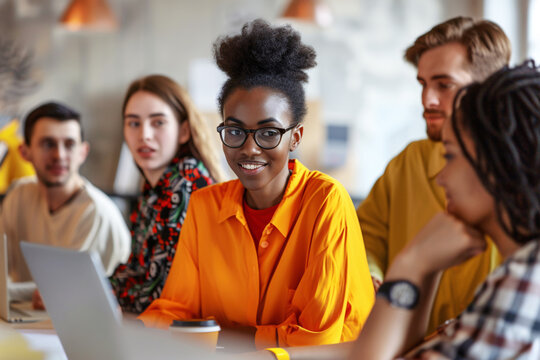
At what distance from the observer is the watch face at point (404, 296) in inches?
41.2

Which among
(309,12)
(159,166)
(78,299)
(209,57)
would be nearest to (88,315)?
(78,299)

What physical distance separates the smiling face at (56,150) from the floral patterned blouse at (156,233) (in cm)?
51

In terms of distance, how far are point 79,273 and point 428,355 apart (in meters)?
0.55

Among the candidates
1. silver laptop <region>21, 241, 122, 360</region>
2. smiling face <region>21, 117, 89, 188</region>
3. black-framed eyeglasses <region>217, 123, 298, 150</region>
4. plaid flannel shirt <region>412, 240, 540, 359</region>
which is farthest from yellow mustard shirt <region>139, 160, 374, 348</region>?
smiling face <region>21, 117, 89, 188</region>

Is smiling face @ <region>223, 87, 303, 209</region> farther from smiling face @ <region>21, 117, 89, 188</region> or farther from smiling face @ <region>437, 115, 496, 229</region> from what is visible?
smiling face @ <region>21, 117, 89, 188</region>

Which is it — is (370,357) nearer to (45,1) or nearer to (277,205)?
(277,205)

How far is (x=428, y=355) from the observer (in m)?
0.97

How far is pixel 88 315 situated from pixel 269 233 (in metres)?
0.59

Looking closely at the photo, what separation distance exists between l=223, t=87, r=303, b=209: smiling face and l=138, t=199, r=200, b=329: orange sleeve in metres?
0.23

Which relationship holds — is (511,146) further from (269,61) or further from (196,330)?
(269,61)

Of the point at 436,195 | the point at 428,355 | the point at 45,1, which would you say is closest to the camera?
the point at 428,355

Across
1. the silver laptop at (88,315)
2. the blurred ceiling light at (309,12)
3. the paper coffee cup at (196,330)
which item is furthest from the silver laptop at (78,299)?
the blurred ceiling light at (309,12)

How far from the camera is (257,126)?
1.53 metres

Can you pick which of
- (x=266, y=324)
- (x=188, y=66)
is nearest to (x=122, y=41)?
(x=188, y=66)
